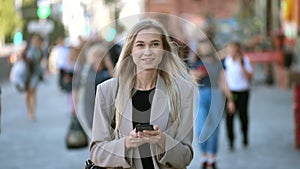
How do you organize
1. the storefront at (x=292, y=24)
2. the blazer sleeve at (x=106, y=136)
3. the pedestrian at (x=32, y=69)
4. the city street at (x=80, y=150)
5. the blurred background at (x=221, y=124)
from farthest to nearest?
the storefront at (x=292, y=24) < the pedestrian at (x=32, y=69) < the city street at (x=80, y=150) < the blurred background at (x=221, y=124) < the blazer sleeve at (x=106, y=136)

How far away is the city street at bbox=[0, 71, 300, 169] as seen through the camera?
917 cm

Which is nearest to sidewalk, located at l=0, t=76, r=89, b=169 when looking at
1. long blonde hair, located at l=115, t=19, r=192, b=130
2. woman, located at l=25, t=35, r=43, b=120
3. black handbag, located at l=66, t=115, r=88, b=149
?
black handbag, located at l=66, t=115, r=88, b=149

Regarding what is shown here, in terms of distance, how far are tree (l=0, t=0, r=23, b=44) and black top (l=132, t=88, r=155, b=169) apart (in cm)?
3202

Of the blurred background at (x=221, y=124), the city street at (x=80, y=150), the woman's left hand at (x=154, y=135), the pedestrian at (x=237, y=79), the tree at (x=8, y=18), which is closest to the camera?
the woman's left hand at (x=154, y=135)

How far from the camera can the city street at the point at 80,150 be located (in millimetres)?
9172

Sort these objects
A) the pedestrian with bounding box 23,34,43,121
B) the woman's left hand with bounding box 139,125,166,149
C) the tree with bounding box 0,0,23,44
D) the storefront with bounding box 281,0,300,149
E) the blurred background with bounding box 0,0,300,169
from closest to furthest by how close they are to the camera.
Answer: the woman's left hand with bounding box 139,125,166,149 → the blurred background with bounding box 0,0,300,169 → the pedestrian with bounding box 23,34,43,121 → the storefront with bounding box 281,0,300,149 → the tree with bounding box 0,0,23,44

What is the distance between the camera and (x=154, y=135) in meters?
3.04

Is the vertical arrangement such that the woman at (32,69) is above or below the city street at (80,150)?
above

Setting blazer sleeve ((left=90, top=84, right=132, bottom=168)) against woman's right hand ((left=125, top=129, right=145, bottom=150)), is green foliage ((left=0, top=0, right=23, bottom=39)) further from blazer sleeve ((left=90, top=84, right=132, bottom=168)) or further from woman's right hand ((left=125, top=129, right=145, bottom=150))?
woman's right hand ((left=125, top=129, right=145, bottom=150))

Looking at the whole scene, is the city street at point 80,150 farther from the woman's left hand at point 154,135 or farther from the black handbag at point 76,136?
the woman's left hand at point 154,135

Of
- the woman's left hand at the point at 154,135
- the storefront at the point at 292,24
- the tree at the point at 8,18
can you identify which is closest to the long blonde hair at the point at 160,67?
the woman's left hand at the point at 154,135

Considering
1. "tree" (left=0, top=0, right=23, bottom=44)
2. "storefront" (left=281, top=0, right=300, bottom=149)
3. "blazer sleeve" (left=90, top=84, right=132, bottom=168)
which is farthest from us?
"tree" (left=0, top=0, right=23, bottom=44)

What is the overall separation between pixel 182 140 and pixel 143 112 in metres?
0.22

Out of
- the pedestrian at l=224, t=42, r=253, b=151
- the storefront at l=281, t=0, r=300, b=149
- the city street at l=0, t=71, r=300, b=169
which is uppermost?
the storefront at l=281, t=0, r=300, b=149
